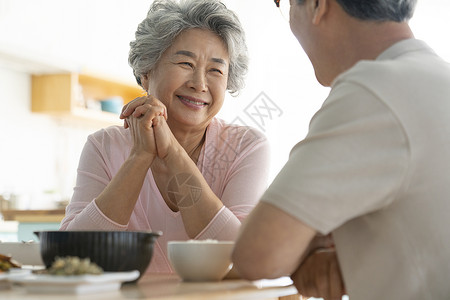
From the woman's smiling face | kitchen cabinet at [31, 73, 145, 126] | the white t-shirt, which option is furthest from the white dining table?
kitchen cabinet at [31, 73, 145, 126]

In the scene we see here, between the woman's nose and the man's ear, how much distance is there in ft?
2.60

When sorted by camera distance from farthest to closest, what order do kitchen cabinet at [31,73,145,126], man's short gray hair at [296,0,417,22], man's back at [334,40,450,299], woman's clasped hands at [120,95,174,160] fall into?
kitchen cabinet at [31,73,145,126], woman's clasped hands at [120,95,174,160], man's short gray hair at [296,0,417,22], man's back at [334,40,450,299]

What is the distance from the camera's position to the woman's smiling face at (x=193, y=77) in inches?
77.5

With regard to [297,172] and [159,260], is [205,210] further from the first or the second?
[297,172]

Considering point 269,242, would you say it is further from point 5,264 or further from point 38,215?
point 38,215

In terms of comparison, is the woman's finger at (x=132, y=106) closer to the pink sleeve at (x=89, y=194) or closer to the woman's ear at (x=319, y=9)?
the pink sleeve at (x=89, y=194)

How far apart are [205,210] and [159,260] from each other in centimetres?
27

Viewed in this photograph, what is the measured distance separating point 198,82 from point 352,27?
85 cm

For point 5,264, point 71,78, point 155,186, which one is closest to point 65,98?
point 71,78

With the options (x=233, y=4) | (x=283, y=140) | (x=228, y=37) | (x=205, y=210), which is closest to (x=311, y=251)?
(x=205, y=210)

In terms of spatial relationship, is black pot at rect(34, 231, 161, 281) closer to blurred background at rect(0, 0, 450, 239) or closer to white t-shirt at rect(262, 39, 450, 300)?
white t-shirt at rect(262, 39, 450, 300)

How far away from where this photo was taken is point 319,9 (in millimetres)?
1183

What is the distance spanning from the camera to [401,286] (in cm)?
99

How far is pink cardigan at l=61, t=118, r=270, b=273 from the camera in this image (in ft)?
5.90
